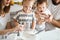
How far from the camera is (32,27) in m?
0.93

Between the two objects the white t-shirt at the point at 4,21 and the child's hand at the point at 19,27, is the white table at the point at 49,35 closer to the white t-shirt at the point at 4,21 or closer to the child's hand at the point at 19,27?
the child's hand at the point at 19,27

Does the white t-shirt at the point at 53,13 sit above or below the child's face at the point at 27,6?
below

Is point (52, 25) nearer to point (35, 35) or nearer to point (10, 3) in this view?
point (35, 35)

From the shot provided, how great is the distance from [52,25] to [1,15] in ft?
1.21

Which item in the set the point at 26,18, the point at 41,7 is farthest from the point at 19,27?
the point at 41,7

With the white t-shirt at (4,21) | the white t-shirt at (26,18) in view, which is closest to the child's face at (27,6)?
the white t-shirt at (26,18)

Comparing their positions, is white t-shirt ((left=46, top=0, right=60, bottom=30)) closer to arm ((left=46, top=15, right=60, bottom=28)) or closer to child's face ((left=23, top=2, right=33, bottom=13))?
arm ((left=46, top=15, right=60, bottom=28))

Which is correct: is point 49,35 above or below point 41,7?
below

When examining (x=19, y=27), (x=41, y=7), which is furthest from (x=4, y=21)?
(x=41, y=7)

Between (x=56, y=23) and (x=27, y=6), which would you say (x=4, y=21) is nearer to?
(x=27, y=6)

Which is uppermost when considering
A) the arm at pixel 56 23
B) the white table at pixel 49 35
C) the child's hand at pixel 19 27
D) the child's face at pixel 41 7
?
the child's face at pixel 41 7

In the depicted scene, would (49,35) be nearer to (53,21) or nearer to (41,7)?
(53,21)

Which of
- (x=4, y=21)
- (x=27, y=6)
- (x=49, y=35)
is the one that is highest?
(x=27, y=6)

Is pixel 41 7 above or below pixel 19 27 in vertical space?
above
